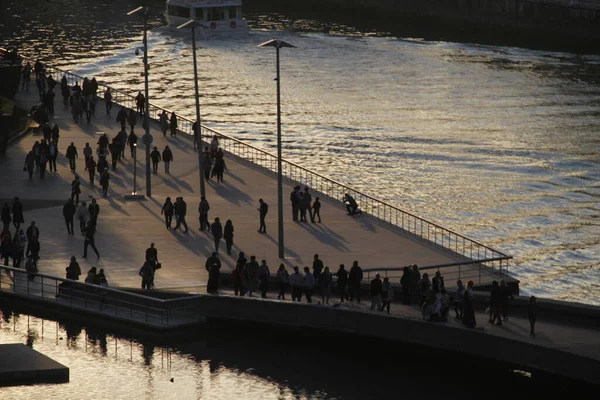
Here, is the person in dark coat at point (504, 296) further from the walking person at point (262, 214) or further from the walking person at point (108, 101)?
the walking person at point (108, 101)

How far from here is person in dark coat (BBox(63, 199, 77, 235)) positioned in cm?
4031

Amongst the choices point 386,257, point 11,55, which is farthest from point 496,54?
point 386,257

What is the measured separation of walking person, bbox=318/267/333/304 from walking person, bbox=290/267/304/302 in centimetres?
47

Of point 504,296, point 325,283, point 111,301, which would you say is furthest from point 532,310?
point 111,301

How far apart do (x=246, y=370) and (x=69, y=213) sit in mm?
11449

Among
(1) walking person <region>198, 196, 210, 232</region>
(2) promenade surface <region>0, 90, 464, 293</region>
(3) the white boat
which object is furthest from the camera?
(3) the white boat

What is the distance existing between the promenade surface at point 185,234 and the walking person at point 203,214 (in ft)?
1.05

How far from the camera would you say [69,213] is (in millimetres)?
40438

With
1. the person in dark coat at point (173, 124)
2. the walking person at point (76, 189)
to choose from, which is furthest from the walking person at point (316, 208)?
the person in dark coat at point (173, 124)

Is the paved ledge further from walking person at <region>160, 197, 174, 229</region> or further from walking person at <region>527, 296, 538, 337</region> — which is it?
walking person at <region>160, 197, 174, 229</region>

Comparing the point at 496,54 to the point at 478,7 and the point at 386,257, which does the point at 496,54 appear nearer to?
the point at 478,7

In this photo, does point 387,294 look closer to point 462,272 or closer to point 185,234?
point 462,272

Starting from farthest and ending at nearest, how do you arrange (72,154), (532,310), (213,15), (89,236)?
1. (213,15)
2. (72,154)
3. (89,236)
4. (532,310)

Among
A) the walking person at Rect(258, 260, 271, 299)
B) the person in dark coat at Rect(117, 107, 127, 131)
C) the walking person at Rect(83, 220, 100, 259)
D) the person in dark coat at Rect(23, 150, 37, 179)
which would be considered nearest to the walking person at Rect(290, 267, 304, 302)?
the walking person at Rect(258, 260, 271, 299)
